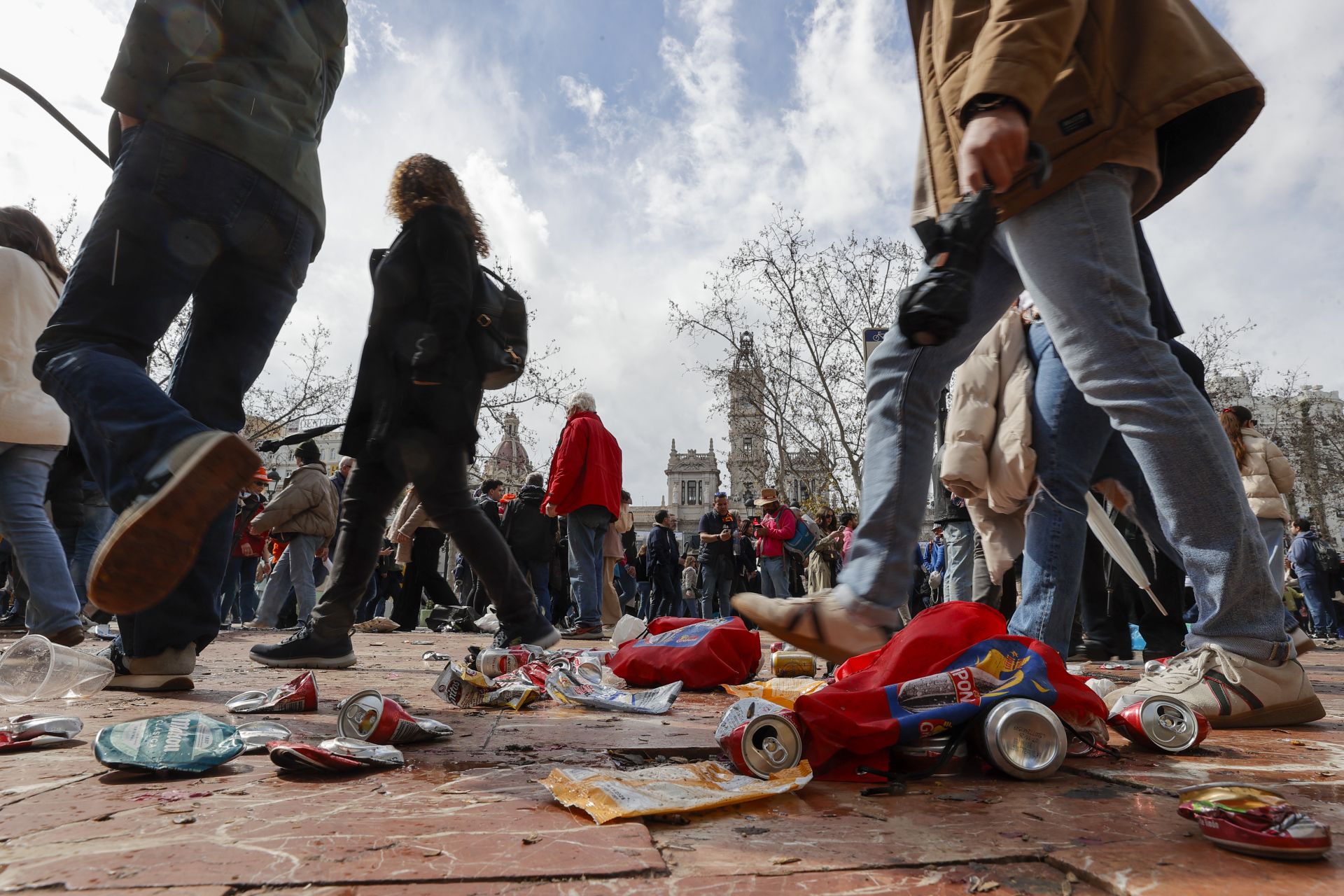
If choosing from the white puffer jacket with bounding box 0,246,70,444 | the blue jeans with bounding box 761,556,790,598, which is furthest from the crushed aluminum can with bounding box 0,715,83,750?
the blue jeans with bounding box 761,556,790,598

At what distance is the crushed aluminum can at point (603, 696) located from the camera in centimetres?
243

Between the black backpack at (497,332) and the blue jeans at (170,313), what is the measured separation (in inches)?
35.9

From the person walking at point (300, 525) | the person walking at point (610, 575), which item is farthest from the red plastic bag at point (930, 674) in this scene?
the person walking at point (300, 525)

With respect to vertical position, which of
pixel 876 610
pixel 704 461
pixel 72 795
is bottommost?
pixel 72 795

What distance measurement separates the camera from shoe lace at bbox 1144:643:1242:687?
1.97 meters

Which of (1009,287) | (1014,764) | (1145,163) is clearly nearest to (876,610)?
(1014,764)

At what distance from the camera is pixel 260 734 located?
1767 mm

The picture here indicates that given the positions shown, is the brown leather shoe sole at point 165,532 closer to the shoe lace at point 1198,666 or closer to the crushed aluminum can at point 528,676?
the crushed aluminum can at point 528,676

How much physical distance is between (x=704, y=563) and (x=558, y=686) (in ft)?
30.5

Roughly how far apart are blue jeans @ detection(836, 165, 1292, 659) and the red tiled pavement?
0.39m

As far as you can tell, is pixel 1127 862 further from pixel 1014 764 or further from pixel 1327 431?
pixel 1327 431

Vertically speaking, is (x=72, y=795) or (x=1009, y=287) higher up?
(x=1009, y=287)

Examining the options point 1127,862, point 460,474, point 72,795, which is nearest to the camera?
point 1127,862

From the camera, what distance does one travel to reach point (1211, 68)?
1853 millimetres
